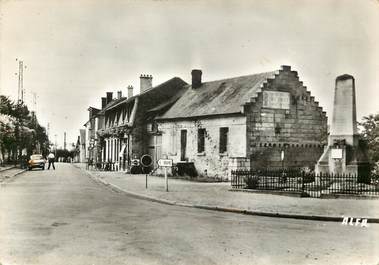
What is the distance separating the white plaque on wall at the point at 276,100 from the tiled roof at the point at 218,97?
78 centimetres

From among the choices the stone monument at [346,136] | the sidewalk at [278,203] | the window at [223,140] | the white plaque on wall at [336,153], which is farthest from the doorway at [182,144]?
the sidewalk at [278,203]

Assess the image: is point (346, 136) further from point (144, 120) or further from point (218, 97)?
point (144, 120)

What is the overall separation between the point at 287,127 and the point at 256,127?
2525 mm

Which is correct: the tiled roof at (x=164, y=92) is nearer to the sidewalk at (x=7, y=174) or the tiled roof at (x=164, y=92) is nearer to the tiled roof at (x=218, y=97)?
the tiled roof at (x=218, y=97)

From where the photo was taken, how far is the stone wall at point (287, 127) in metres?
28.1

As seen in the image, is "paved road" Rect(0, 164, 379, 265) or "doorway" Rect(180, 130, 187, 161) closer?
"paved road" Rect(0, 164, 379, 265)

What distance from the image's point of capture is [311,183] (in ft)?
65.7

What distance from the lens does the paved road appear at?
7.78 meters

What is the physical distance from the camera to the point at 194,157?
31.9 meters

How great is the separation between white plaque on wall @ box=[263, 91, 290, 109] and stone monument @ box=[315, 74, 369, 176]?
773 cm

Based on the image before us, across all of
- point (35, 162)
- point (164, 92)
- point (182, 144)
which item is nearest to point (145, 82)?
point (164, 92)

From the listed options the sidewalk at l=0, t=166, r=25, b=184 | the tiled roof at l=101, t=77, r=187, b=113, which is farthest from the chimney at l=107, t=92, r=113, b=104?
the sidewalk at l=0, t=166, r=25, b=184

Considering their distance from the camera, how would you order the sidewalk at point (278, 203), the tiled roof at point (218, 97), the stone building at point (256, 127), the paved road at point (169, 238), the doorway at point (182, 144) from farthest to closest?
the doorway at point (182, 144), the tiled roof at point (218, 97), the stone building at point (256, 127), the sidewalk at point (278, 203), the paved road at point (169, 238)

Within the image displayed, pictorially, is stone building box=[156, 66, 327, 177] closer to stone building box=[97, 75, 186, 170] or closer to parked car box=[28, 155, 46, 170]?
stone building box=[97, 75, 186, 170]
